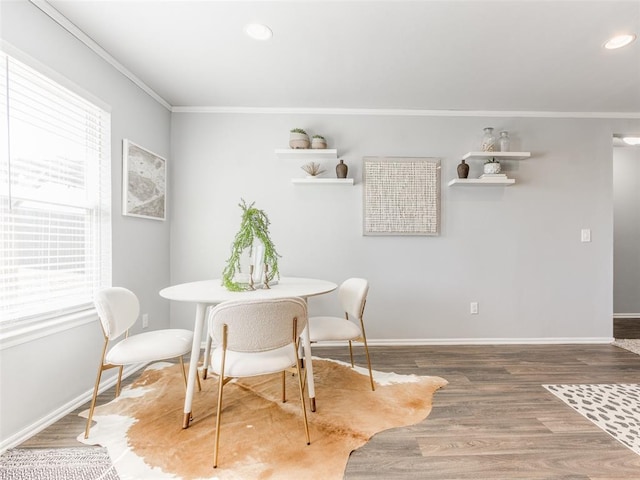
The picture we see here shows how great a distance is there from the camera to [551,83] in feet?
8.80

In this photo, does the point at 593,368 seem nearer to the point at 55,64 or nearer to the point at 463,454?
the point at 463,454

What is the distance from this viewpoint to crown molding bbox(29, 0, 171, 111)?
1809 mm

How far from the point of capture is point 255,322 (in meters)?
1.49

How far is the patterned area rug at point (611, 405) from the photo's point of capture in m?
1.76

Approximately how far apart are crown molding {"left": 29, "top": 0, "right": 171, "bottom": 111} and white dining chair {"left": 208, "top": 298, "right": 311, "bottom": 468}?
2003mm

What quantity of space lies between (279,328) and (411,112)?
2685 millimetres

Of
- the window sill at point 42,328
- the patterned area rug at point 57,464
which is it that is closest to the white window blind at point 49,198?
the window sill at point 42,328

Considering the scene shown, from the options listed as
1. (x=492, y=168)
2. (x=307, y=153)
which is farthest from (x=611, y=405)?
(x=307, y=153)

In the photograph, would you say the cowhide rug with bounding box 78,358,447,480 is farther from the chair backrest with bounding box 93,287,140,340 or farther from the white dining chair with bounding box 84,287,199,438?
the chair backrest with bounding box 93,287,140,340

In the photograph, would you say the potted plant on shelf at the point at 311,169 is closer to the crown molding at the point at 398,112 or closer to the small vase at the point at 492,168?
Result: the crown molding at the point at 398,112

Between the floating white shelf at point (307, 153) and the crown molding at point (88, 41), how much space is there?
1.27 metres

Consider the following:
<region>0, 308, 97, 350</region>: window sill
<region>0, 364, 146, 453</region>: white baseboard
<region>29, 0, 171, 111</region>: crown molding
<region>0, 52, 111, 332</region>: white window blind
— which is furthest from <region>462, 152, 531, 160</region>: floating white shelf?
<region>0, 364, 146, 453</region>: white baseboard

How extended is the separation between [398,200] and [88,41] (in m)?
2.77

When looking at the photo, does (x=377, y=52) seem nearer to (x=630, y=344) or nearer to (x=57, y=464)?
(x=57, y=464)
